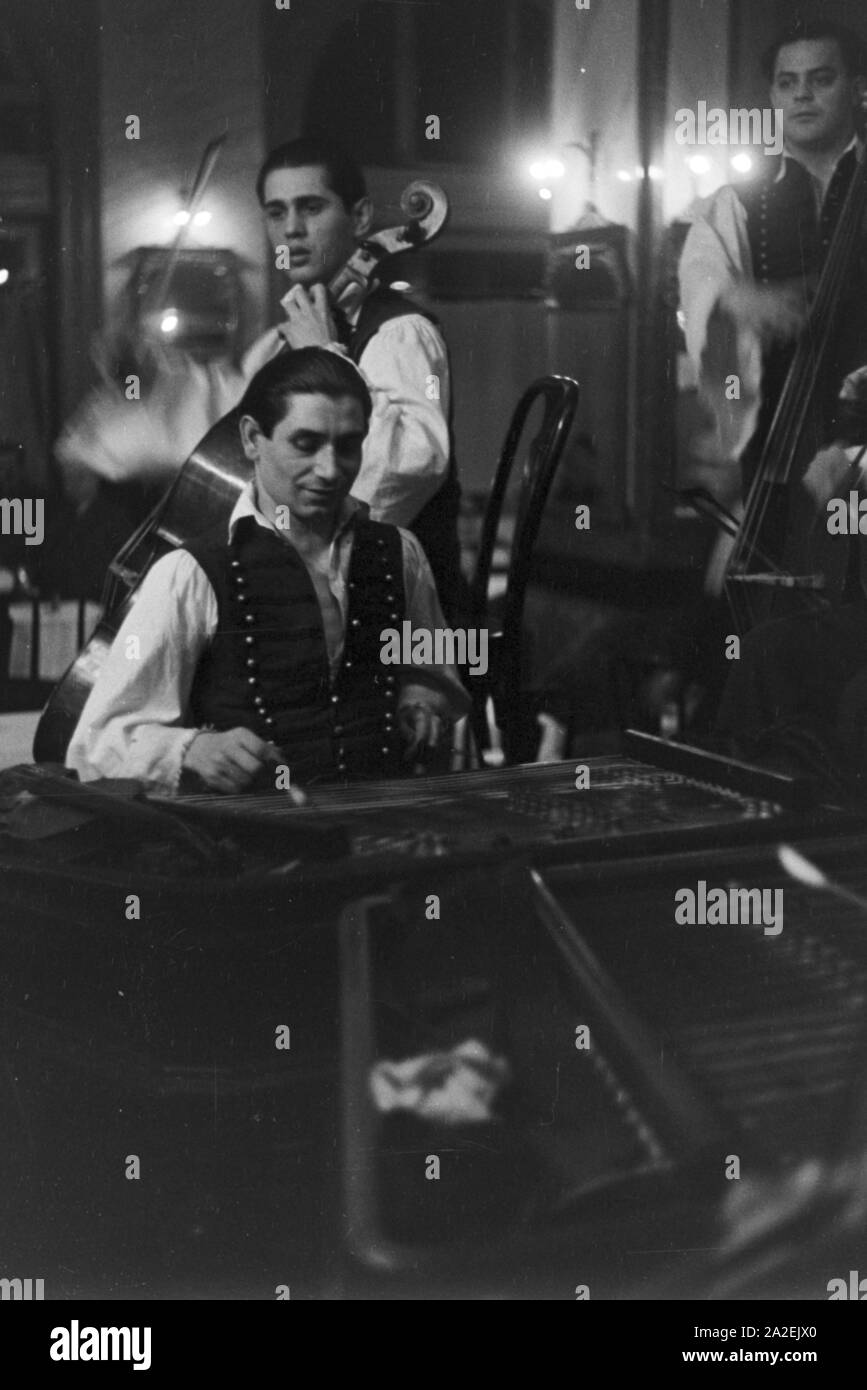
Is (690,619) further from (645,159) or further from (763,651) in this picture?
(645,159)

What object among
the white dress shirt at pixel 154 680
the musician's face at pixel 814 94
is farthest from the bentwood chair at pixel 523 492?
the musician's face at pixel 814 94

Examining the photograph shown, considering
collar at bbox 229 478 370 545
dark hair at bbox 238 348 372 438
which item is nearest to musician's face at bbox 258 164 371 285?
dark hair at bbox 238 348 372 438

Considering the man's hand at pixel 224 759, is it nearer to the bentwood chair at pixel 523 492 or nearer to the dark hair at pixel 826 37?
the bentwood chair at pixel 523 492

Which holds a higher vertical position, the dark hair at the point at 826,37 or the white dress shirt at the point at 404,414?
the dark hair at the point at 826,37

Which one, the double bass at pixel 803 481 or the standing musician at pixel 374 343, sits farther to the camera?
the double bass at pixel 803 481

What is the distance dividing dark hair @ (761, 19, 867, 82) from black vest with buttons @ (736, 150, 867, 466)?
125 millimetres

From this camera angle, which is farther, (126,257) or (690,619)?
(690,619)

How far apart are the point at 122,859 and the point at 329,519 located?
556mm

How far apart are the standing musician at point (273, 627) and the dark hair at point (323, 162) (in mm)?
228

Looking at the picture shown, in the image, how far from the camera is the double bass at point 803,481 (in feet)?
7.54

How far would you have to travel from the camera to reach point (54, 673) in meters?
2.22

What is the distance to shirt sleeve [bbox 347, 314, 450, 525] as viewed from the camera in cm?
222

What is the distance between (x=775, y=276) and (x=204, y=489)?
2.90 ft

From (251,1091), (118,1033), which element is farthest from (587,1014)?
(118,1033)
